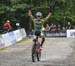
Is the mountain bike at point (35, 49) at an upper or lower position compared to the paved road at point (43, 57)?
upper

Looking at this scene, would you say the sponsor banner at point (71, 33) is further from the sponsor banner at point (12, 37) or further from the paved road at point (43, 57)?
the paved road at point (43, 57)

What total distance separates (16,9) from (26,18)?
10.6 ft

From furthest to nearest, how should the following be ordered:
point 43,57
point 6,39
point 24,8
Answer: point 24,8
point 6,39
point 43,57

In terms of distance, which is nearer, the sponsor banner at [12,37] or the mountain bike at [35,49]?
the mountain bike at [35,49]

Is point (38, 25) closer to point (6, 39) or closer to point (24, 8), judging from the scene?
point (6, 39)

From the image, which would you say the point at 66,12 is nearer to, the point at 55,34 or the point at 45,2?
the point at 45,2

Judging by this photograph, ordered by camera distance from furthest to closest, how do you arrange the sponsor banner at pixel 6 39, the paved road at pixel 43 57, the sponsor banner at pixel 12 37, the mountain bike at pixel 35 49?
the sponsor banner at pixel 12 37 < the sponsor banner at pixel 6 39 < the mountain bike at pixel 35 49 < the paved road at pixel 43 57

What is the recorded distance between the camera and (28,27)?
57.4m

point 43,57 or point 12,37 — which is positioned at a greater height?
point 43,57

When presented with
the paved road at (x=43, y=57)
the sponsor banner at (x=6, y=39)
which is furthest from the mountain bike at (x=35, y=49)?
the sponsor banner at (x=6, y=39)

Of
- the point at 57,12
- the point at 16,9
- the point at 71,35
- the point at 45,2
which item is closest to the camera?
the point at 71,35

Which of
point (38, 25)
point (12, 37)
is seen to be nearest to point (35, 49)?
point (38, 25)

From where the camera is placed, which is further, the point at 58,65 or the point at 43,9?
the point at 43,9

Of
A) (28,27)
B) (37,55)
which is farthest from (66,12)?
(37,55)
